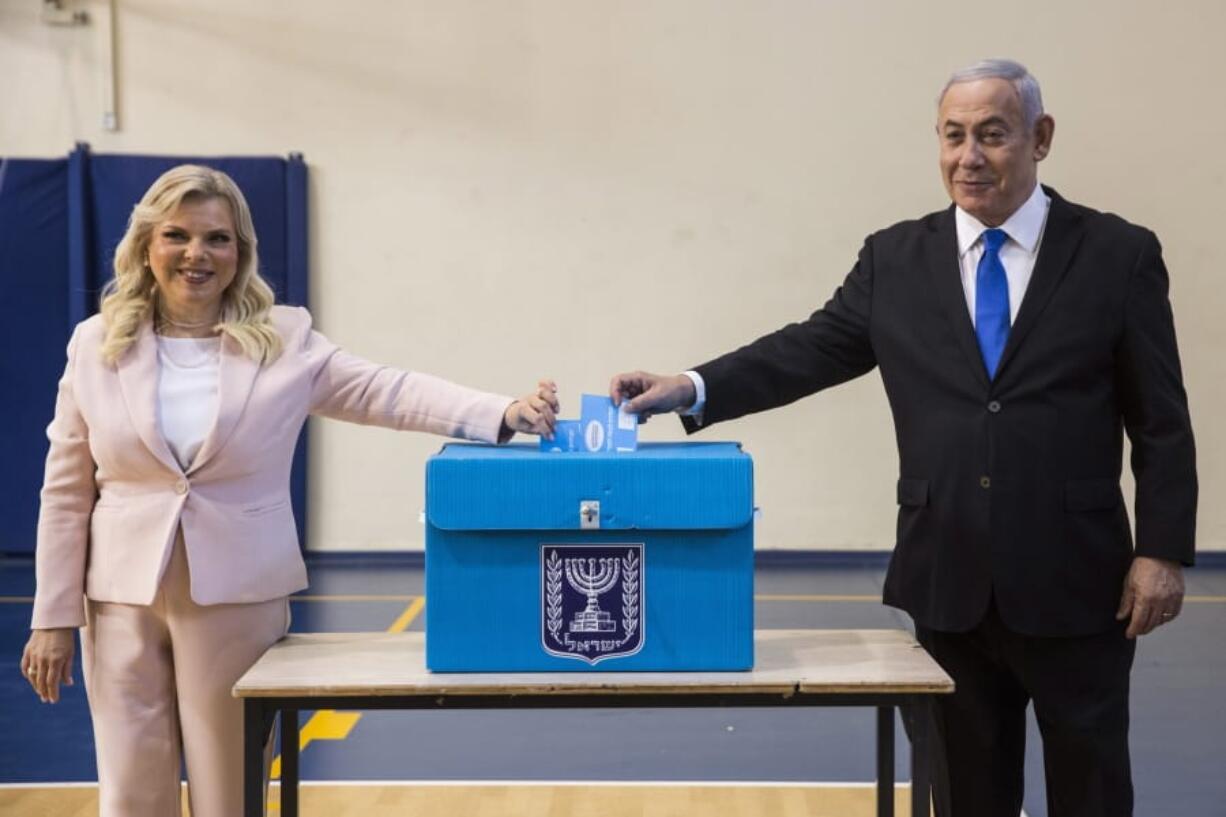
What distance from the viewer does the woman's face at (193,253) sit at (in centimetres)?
259

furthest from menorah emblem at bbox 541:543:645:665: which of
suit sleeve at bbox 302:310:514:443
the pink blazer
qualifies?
the pink blazer

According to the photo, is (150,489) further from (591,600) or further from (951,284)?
(951,284)

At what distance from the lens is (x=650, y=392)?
2650mm

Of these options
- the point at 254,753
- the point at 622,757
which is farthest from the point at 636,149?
the point at 254,753

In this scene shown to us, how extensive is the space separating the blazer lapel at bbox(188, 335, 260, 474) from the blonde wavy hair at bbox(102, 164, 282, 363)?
0.07 ft

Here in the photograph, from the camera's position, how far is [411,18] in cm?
743

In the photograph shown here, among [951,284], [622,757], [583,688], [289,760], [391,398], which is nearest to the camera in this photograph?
[583,688]

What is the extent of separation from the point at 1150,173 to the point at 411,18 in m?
3.87

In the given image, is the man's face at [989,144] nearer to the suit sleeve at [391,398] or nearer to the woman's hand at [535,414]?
the woman's hand at [535,414]

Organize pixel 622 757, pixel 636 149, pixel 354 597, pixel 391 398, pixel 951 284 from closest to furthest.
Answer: pixel 951 284 → pixel 391 398 → pixel 622 757 → pixel 354 597 → pixel 636 149

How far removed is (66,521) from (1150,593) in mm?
1908

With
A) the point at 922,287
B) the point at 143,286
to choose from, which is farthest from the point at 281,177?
the point at 922,287

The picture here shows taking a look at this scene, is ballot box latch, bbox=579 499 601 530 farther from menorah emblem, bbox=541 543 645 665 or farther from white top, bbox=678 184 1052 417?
white top, bbox=678 184 1052 417

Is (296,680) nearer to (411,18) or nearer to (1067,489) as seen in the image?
(1067,489)
